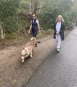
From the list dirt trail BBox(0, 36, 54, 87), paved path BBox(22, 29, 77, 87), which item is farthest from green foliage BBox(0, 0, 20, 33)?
paved path BBox(22, 29, 77, 87)

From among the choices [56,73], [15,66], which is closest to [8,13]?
[15,66]

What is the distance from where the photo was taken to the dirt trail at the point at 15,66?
7984 millimetres

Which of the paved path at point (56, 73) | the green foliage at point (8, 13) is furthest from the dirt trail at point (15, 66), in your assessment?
the green foliage at point (8, 13)

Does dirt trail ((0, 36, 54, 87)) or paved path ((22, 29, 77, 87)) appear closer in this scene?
paved path ((22, 29, 77, 87))

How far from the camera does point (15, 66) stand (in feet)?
31.7

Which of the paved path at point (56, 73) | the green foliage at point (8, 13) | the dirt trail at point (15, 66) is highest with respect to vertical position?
Answer: the green foliage at point (8, 13)

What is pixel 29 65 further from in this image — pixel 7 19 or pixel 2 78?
pixel 7 19

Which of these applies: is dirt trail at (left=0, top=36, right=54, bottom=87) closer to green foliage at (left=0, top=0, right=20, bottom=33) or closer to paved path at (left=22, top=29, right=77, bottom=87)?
paved path at (left=22, top=29, right=77, bottom=87)

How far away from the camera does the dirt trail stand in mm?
7984

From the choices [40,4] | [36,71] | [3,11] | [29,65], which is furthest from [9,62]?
[40,4]

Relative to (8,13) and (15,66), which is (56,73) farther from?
(8,13)

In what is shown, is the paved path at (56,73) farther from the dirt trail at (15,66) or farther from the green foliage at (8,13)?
the green foliage at (8,13)

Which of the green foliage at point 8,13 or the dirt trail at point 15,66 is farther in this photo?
the green foliage at point 8,13

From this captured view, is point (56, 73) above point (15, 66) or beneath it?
beneath
